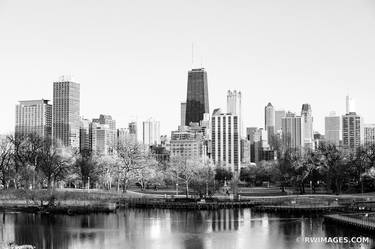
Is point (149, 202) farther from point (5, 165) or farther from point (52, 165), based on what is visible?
point (5, 165)

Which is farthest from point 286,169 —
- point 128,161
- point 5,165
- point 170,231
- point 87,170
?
point 170,231

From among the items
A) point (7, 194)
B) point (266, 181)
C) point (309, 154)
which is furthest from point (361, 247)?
point (266, 181)

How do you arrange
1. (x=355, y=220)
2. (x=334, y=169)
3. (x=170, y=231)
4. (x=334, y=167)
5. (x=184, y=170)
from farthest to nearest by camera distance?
(x=184, y=170) → (x=334, y=167) → (x=334, y=169) → (x=170, y=231) → (x=355, y=220)

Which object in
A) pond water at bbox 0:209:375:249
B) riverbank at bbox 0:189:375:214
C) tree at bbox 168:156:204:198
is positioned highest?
tree at bbox 168:156:204:198

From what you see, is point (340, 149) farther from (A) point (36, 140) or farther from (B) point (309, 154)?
(A) point (36, 140)

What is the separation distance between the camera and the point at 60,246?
58.9m

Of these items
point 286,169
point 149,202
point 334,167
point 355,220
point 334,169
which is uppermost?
point 334,167

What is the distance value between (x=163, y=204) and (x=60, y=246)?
4569cm

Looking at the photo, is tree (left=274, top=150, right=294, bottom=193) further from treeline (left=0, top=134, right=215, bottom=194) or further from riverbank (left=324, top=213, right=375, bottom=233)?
riverbank (left=324, top=213, right=375, bottom=233)

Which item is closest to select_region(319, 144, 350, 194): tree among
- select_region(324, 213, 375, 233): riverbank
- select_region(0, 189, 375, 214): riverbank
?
select_region(0, 189, 375, 214): riverbank

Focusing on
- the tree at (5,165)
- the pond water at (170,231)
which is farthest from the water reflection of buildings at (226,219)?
the tree at (5,165)

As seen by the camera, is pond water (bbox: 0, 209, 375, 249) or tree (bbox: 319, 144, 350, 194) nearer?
A: pond water (bbox: 0, 209, 375, 249)

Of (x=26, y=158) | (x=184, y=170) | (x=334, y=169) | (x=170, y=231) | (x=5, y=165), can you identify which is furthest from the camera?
(x=184, y=170)

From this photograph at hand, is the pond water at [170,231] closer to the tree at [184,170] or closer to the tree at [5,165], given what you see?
the tree at [5,165]
